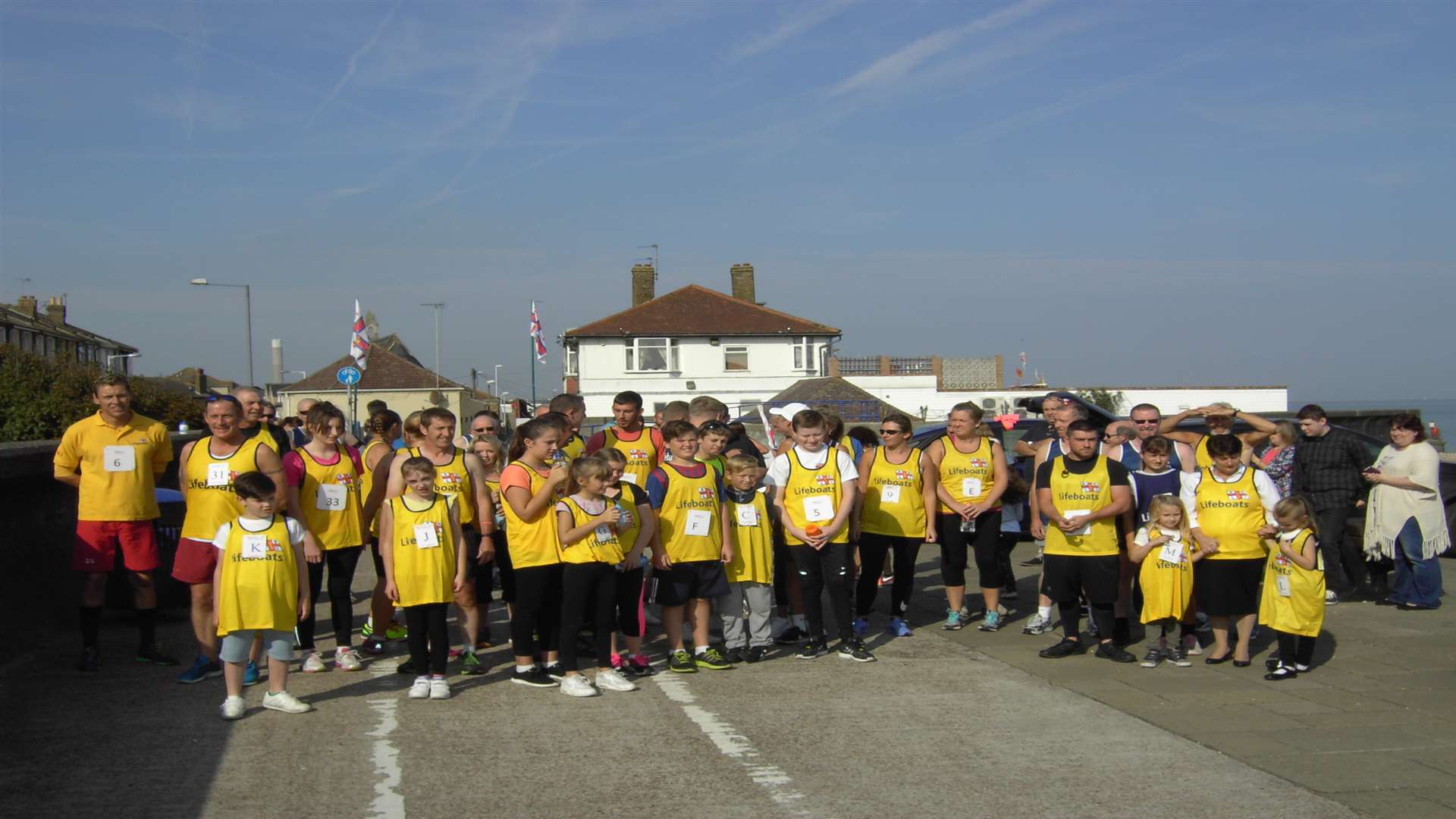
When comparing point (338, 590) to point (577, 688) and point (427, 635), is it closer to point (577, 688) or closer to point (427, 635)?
point (427, 635)

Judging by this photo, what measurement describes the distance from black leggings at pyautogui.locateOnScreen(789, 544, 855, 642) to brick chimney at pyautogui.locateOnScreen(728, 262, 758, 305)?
49537 mm

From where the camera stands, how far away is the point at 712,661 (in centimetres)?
800

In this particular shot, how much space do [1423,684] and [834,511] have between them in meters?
3.64

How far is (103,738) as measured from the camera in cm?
612

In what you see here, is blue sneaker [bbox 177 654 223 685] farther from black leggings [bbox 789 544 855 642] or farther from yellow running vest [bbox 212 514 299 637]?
black leggings [bbox 789 544 855 642]

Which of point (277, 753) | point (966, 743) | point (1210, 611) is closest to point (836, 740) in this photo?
point (966, 743)

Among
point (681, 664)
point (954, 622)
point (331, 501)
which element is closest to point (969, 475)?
point (954, 622)

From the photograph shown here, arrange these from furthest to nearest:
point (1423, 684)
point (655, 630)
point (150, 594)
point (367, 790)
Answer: point (655, 630) < point (150, 594) < point (1423, 684) < point (367, 790)

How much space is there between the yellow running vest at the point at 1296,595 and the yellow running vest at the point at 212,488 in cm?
619

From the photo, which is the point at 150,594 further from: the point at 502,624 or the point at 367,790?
the point at 367,790

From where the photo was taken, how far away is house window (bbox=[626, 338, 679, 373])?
176ft

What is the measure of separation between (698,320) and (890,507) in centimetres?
4544

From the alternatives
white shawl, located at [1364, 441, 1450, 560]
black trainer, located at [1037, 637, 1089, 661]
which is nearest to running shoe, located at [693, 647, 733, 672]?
black trainer, located at [1037, 637, 1089, 661]

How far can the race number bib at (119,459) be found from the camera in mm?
7723
